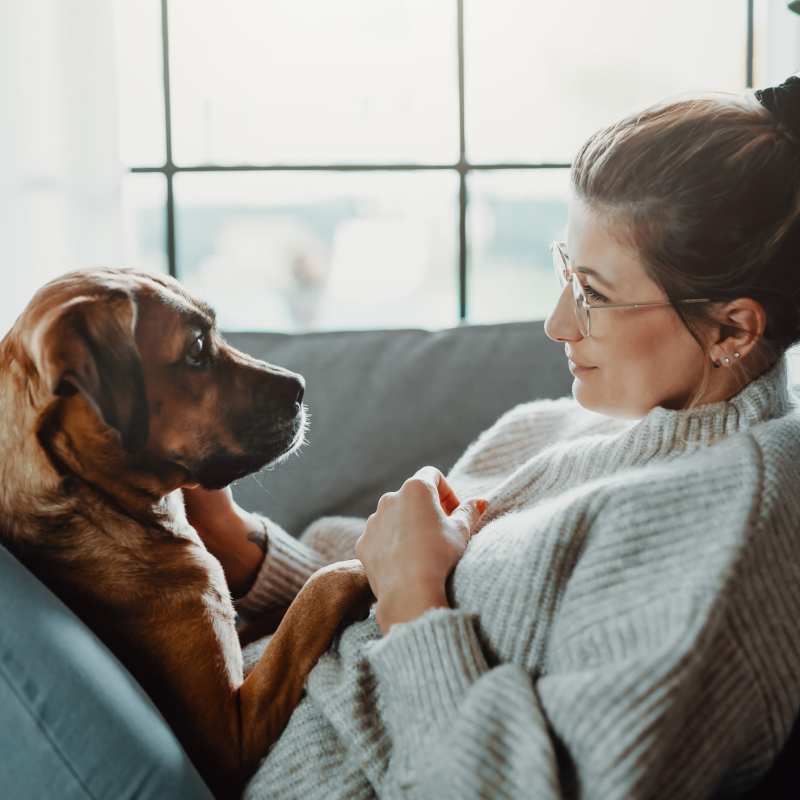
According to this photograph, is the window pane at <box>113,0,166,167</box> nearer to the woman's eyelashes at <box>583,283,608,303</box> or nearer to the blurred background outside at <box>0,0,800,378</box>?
the blurred background outside at <box>0,0,800,378</box>

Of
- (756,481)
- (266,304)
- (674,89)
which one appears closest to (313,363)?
(756,481)

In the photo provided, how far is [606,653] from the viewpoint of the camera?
826 millimetres

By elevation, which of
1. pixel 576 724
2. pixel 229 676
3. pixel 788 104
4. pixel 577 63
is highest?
pixel 577 63

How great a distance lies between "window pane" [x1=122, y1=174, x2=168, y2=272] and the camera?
2.30 meters

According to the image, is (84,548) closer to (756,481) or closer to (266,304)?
(756,481)

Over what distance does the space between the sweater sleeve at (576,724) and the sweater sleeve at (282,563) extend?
553mm

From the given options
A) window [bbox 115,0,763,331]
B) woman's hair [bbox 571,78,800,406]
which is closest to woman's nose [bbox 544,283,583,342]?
woman's hair [bbox 571,78,800,406]

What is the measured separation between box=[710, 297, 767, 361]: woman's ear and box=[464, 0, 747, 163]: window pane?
5.07ft

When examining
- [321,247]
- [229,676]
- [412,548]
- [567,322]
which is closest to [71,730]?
[229,676]

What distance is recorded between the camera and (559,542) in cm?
94

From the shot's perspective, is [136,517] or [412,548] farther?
[136,517]

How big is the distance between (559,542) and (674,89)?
2067mm

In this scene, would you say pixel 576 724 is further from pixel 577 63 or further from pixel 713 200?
pixel 577 63

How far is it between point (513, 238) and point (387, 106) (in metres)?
0.57
